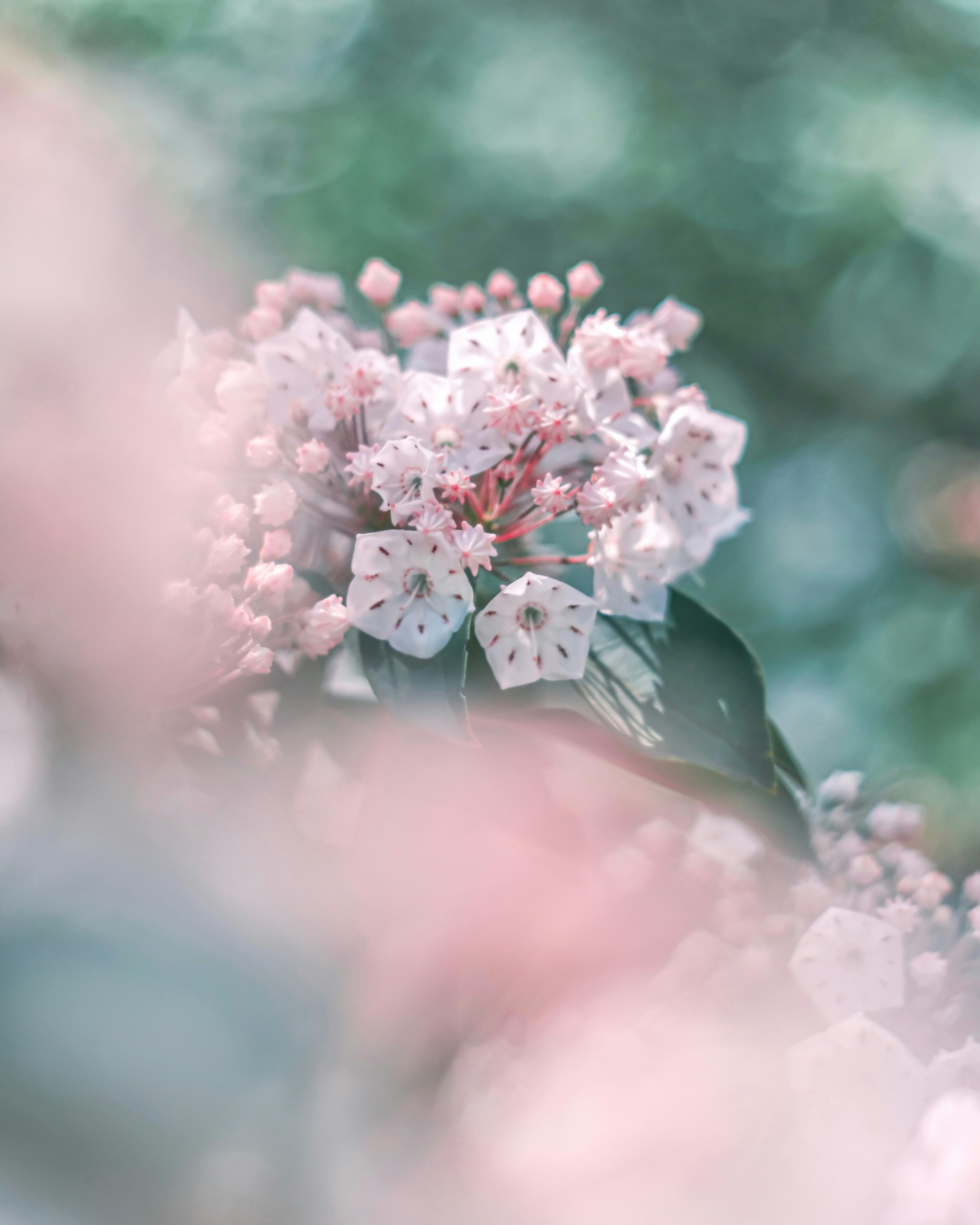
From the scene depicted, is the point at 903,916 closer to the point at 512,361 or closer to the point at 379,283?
the point at 512,361

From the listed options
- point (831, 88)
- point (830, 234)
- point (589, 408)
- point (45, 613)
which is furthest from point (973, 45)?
point (45, 613)

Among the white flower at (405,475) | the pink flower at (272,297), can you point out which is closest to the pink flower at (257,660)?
the white flower at (405,475)

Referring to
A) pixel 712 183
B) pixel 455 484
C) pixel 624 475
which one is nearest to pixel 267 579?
pixel 455 484

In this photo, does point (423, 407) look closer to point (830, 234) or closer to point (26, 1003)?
point (26, 1003)

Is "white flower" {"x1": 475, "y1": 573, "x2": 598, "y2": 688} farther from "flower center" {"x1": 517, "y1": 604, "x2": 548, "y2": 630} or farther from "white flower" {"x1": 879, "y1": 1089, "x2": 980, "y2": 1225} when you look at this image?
"white flower" {"x1": 879, "y1": 1089, "x2": 980, "y2": 1225}

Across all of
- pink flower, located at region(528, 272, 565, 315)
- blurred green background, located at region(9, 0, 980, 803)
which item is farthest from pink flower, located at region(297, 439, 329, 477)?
blurred green background, located at region(9, 0, 980, 803)

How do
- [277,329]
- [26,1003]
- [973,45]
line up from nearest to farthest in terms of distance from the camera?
[26,1003]
[277,329]
[973,45]

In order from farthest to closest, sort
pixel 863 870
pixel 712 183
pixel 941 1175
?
pixel 712 183
pixel 863 870
pixel 941 1175
